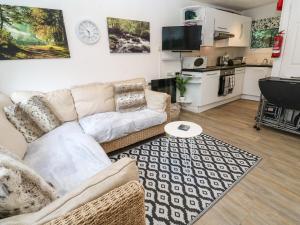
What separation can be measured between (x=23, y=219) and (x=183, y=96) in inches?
146

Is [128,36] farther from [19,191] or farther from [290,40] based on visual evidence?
[19,191]

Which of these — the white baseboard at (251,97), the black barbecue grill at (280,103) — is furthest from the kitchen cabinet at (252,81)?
the black barbecue grill at (280,103)

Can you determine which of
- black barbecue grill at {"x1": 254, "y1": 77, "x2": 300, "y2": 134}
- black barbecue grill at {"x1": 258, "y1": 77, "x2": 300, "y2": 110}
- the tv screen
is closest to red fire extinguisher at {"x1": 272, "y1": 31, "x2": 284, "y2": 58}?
black barbecue grill at {"x1": 254, "y1": 77, "x2": 300, "y2": 134}

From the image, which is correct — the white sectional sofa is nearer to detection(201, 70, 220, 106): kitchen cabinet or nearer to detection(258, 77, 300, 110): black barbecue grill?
detection(201, 70, 220, 106): kitchen cabinet

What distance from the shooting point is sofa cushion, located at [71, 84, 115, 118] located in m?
2.54

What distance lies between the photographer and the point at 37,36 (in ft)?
7.70

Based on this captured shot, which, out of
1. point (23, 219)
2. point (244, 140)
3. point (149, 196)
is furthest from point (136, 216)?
point (244, 140)

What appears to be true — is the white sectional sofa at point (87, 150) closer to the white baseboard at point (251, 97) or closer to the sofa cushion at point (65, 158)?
the sofa cushion at point (65, 158)

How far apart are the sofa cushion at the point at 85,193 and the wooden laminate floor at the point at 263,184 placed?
3.19 ft

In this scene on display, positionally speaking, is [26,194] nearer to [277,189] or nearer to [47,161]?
[47,161]

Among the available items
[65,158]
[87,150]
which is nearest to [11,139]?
[65,158]

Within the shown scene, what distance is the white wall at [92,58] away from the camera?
2.35m

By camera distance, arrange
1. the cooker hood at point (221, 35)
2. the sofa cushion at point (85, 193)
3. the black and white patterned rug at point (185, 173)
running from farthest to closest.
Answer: the cooker hood at point (221, 35)
the black and white patterned rug at point (185, 173)
the sofa cushion at point (85, 193)

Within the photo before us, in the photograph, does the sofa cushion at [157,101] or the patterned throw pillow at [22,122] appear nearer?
the patterned throw pillow at [22,122]
